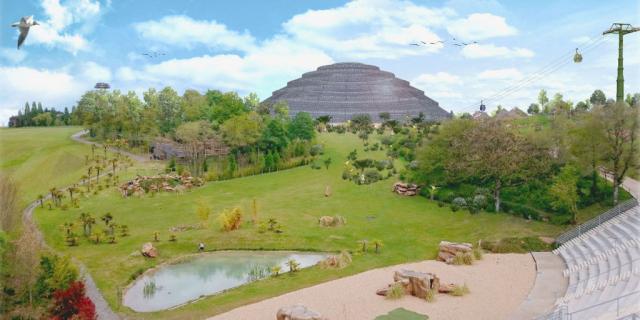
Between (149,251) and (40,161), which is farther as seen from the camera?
(40,161)

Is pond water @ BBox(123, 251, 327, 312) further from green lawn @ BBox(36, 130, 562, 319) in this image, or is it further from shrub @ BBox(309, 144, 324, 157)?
shrub @ BBox(309, 144, 324, 157)

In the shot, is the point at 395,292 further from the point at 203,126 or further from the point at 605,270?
the point at 203,126

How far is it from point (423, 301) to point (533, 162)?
20404mm

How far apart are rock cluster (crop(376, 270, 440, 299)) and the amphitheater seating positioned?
5.24 meters

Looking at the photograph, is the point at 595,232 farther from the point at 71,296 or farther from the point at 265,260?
the point at 71,296

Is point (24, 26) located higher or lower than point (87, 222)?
higher

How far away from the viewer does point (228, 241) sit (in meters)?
34.1

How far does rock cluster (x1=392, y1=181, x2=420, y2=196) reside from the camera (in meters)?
45.2

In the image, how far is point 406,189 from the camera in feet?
149

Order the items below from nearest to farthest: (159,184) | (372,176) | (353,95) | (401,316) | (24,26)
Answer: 1. (24,26)
2. (401,316)
3. (372,176)
4. (159,184)
5. (353,95)

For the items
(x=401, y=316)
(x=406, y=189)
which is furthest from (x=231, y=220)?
(x=401, y=316)

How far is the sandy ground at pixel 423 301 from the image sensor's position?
872 inches

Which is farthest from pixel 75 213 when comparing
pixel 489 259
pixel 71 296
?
pixel 489 259

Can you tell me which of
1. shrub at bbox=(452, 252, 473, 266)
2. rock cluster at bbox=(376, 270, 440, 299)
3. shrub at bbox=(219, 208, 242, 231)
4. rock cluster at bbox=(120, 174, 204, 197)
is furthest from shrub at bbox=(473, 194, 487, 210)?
rock cluster at bbox=(120, 174, 204, 197)
